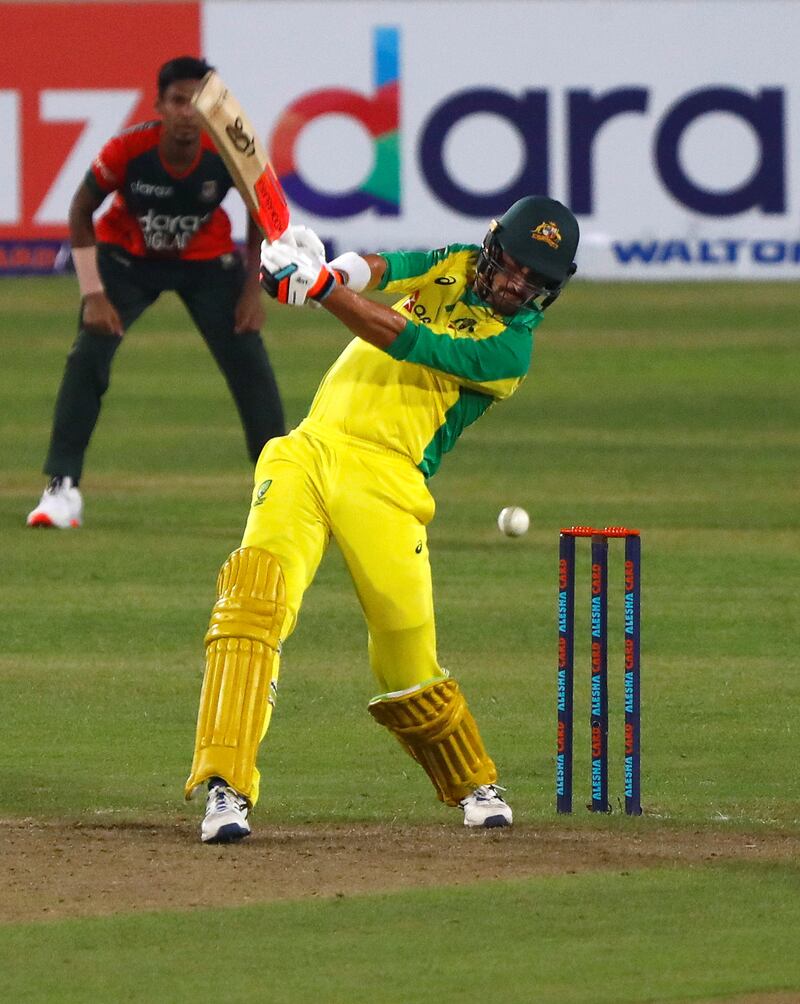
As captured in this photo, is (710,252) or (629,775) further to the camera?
(710,252)

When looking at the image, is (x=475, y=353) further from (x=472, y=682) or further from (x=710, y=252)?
(x=710, y=252)

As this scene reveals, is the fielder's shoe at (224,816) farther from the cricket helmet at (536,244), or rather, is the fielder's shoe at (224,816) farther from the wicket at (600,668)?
the cricket helmet at (536,244)

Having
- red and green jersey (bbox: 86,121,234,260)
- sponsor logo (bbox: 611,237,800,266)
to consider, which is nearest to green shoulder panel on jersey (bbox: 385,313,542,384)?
red and green jersey (bbox: 86,121,234,260)

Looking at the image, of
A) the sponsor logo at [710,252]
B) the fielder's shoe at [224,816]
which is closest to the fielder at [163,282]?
the fielder's shoe at [224,816]

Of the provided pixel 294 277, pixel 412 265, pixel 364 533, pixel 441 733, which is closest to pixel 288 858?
pixel 441 733

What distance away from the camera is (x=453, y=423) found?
6.63 m

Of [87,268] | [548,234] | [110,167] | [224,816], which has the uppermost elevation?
[110,167]

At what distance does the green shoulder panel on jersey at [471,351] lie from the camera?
623 centimetres

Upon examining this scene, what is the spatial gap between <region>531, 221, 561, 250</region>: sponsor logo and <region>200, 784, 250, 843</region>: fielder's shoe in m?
1.70

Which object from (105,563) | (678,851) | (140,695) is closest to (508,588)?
(105,563)

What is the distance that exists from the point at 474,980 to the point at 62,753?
2752mm

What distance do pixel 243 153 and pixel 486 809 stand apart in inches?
73.8

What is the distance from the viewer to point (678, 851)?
20.0 feet

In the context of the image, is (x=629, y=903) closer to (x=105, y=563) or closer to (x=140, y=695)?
(x=140, y=695)
